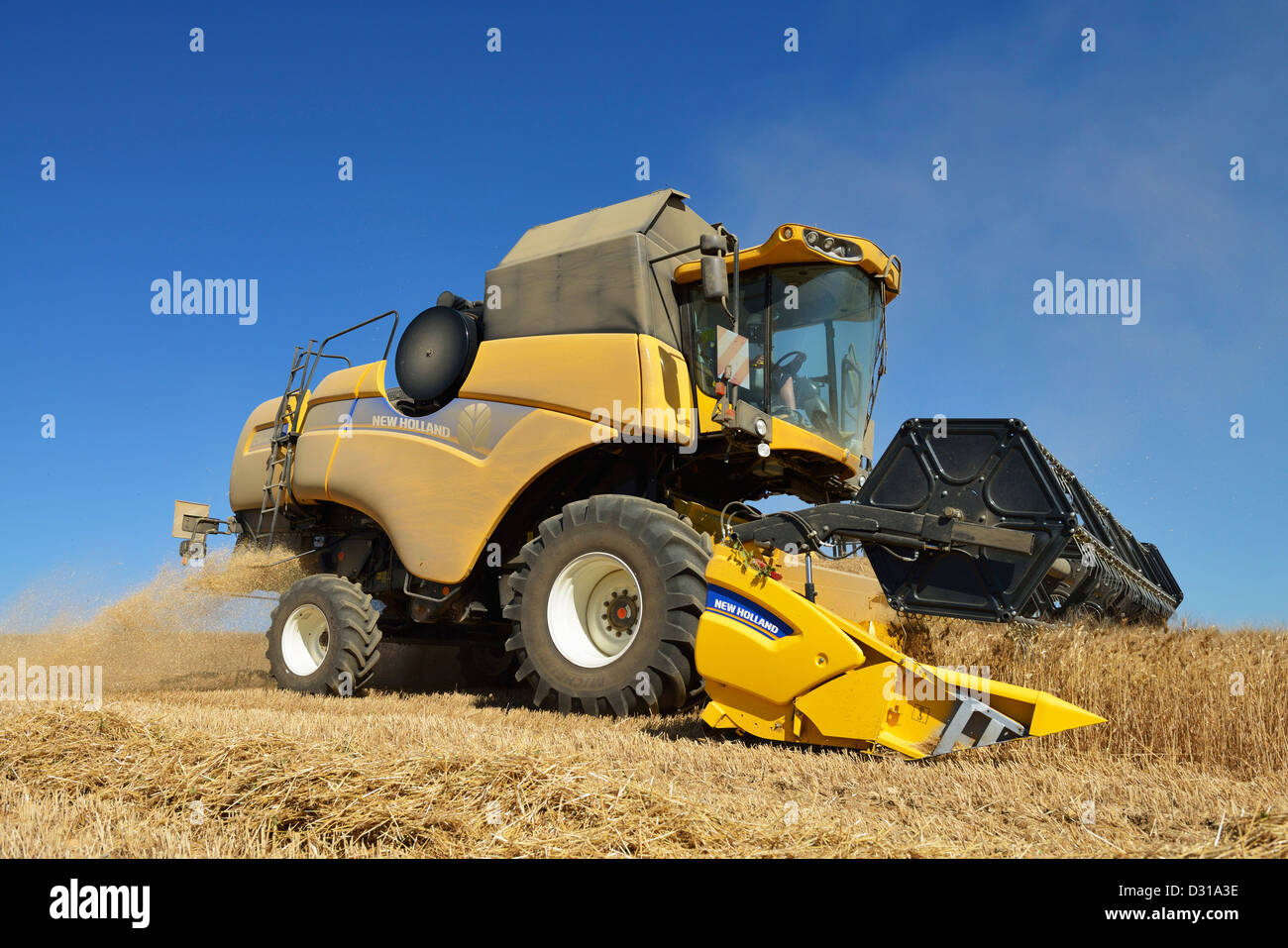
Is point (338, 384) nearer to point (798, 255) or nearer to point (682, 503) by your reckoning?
point (682, 503)

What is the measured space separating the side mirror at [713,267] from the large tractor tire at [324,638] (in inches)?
153

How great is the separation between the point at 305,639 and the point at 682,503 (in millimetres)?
3747

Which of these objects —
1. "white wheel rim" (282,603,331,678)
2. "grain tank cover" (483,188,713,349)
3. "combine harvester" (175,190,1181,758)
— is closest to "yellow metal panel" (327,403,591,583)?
"combine harvester" (175,190,1181,758)

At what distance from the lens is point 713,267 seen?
4.91 m

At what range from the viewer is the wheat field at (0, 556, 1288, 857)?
2.27 meters

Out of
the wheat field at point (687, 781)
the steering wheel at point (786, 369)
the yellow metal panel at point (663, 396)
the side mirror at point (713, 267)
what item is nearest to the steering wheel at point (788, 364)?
the steering wheel at point (786, 369)

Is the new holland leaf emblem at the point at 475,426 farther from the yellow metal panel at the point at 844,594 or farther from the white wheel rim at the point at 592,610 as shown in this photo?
the yellow metal panel at the point at 844,594

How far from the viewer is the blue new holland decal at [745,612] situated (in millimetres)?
3865

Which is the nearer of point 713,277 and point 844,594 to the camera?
point 713,277

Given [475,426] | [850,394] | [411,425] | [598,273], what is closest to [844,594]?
[850,394]

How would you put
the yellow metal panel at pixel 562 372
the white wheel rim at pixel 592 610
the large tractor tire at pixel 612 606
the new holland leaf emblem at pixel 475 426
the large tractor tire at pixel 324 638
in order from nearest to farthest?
the large tractor tire at pixel 612 606
the white wheel rim at pixel 592 610
the yellow metal panel at pixel 562 372
the new holland leaf emblem at pixel 475 426
the large tractor tire at pixel 324 638

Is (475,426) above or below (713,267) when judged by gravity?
below
